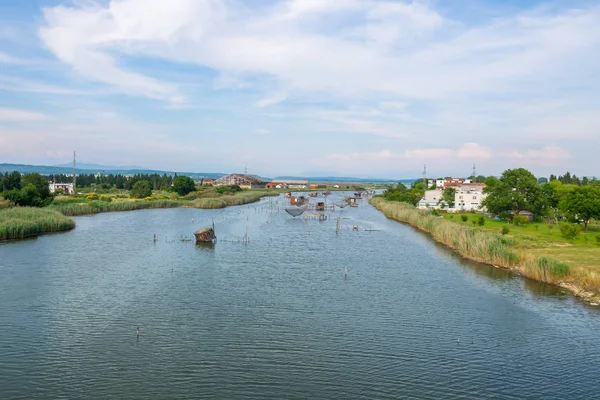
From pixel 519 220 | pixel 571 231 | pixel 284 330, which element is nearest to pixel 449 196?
pixel 519 220

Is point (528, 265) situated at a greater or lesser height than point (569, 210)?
lesser

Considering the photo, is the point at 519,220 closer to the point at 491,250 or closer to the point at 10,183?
the point at 491,250

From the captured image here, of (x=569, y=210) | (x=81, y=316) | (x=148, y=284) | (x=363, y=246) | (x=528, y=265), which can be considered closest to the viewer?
(x=81, y=316)

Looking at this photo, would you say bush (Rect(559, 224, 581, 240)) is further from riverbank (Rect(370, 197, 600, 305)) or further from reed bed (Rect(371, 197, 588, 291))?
reed bed (Rect(371, 197, 588, 291))

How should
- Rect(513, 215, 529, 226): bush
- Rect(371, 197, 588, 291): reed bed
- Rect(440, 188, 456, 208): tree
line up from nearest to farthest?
Rect(371, 197, 588, 291): reed bed
Rect(513, 215, 529, 226): bush
Rect(440, 188, 456, 208): tree

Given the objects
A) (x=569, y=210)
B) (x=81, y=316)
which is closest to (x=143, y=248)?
(x=81, y=316)

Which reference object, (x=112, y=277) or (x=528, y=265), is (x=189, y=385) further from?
(x=528, y=265)

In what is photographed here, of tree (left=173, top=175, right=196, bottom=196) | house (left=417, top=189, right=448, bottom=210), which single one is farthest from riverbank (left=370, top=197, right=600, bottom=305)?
tree (left=173, top=175, right=196, bottom=196)
